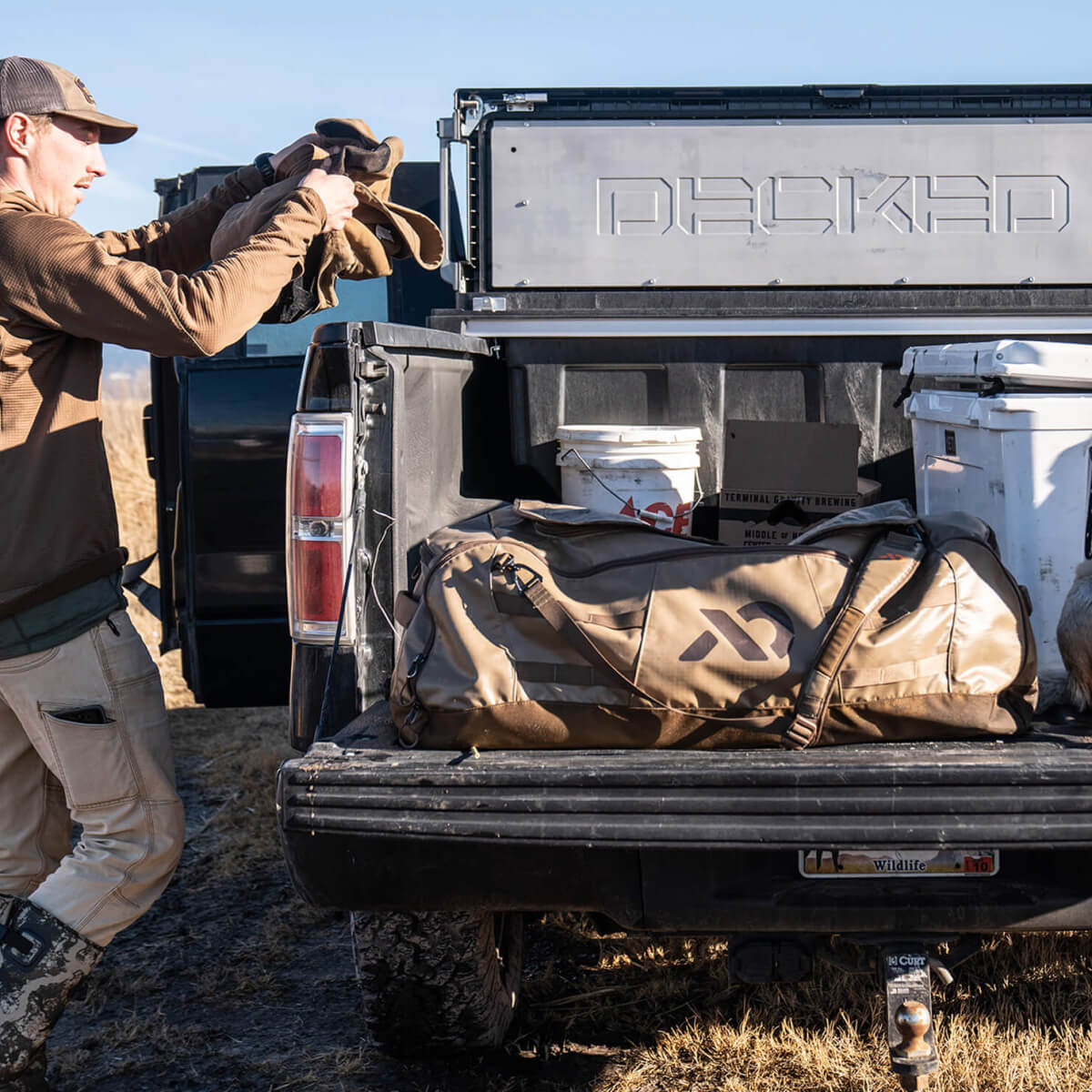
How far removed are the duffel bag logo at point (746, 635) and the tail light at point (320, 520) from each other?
2.53 feet

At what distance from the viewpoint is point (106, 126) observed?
253 centimetres

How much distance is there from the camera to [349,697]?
97.7 inches

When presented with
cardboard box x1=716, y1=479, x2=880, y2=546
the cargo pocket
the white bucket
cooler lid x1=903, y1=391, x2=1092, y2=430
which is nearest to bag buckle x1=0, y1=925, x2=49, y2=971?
the cargo pocket

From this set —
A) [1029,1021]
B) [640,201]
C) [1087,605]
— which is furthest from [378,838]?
[640,201]

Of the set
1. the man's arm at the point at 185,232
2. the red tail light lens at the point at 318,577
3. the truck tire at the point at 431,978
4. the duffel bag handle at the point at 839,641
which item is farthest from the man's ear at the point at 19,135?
the duffel bag handle at the point at 839,641

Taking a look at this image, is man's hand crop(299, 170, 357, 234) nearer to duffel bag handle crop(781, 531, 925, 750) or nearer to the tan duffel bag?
the tan duffel bag

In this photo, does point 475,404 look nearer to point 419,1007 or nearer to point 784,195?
point 784,195

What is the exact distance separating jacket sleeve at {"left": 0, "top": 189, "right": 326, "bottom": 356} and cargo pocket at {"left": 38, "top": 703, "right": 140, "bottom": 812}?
2.46 feet

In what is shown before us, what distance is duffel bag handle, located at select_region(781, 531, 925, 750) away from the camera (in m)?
2.03

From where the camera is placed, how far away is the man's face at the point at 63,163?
95.8 inches

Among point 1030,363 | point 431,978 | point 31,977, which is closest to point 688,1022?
point 431,978

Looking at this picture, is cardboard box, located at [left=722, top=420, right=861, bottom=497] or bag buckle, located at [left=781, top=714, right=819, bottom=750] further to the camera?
cardboard box, located at [left=722, top=420, right=861, bottom=497]

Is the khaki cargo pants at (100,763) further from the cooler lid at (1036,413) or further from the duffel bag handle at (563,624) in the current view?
the cooler lid at (1036,413)

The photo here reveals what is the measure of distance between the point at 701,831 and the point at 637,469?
1.37m
